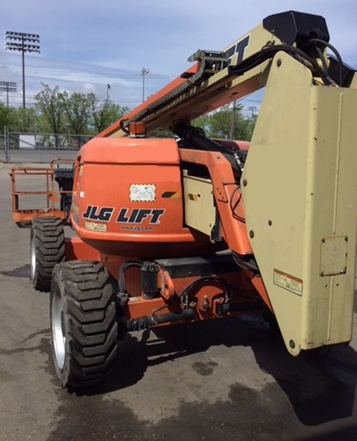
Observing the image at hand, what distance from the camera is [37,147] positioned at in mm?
35438

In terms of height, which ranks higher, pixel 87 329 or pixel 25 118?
pixel 25 118

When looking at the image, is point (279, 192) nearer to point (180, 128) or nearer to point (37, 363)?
point (180, 128)

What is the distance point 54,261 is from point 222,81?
11.2 ft

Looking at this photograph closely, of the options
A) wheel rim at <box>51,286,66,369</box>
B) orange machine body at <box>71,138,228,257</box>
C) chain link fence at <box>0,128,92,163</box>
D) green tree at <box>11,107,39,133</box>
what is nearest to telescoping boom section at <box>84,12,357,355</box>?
orange machine body at <box>71,138,228,257</box>

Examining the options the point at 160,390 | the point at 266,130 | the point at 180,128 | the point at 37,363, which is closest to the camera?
the point at 266,130

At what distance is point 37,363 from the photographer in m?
4.30

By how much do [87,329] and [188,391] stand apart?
1.03 metres

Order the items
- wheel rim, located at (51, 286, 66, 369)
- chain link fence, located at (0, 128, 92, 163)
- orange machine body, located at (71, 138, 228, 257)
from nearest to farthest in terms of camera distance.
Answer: orange machine body, located at (71, 138, 228, 257) → wheel rim, located at (51, 286, 66, 369) → chain link fence, located at (0, 128, 92, 163)

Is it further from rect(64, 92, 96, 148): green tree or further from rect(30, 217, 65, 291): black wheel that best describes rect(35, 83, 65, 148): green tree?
rect(30, 217, 65, 291): black wheel

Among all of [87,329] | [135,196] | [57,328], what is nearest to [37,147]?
[57,328]

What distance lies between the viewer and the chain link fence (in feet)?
112

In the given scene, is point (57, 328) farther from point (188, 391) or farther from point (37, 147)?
point (37, 147)

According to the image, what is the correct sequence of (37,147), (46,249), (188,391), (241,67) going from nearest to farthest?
(241,67) < (188,391) < (46,249) < (37,147)


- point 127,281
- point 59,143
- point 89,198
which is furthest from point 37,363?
point 59,143
